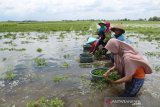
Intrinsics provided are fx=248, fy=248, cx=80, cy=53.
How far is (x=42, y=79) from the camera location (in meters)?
9.01

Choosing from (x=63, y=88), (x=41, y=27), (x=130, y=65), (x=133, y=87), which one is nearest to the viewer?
(x=130, y=65)

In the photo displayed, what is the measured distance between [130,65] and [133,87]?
75cm

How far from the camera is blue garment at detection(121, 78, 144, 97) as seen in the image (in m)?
6.43

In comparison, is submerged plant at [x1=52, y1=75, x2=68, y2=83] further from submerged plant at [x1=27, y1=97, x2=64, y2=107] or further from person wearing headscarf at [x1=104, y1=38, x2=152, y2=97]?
person wearing headscarf at [x1=104, y1=38, x2=152, y2=97]

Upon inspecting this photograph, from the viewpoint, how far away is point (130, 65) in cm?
612

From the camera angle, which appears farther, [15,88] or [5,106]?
[15,88]

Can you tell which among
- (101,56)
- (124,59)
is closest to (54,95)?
(124,59)

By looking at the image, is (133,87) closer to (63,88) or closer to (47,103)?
(47,103)

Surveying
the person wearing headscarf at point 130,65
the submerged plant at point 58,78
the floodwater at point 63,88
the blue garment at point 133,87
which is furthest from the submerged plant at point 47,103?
the submerged plant at point 58,78

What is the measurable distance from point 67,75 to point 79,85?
1358 millimetres

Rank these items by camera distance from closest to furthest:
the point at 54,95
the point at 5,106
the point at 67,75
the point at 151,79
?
the point at 5,106, the point at 54,95, the point at 151,79, the point at 67,75

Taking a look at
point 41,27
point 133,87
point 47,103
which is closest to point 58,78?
point 47,103

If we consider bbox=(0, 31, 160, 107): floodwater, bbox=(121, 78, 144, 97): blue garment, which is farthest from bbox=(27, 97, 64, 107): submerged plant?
bbox=(121, 78, 144, 97): blue garment

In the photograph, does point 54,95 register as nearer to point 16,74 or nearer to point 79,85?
point 79,85
